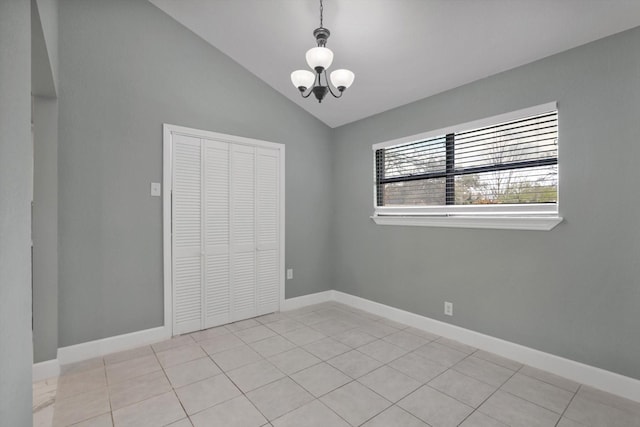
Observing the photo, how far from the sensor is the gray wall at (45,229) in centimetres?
240

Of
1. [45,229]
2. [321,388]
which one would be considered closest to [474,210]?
[321,388]

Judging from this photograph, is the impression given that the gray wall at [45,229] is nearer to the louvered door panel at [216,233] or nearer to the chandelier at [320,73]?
the louvered door panel at [216,233]

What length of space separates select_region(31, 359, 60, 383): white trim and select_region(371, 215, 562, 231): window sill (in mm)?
3301

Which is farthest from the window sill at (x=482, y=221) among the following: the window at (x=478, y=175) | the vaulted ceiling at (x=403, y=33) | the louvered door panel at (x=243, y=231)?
the louvered door panel at (x=243, y=231)

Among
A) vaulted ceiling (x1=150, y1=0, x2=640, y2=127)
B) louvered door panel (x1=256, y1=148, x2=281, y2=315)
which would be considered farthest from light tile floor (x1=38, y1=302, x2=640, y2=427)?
vaulted ceiling (x1=150, y1=0, x2=640, y2=127)

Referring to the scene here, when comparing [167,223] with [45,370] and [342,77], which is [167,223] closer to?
[45,370]

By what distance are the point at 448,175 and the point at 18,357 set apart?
328 centimetres

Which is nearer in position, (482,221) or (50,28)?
(50,28)

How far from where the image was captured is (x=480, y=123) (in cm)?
288

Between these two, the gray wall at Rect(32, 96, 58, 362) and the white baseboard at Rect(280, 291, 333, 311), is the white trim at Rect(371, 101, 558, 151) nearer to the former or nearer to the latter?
the white baseboard at Rect(280, 291, 333, 311)

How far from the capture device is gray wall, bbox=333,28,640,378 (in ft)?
7.03

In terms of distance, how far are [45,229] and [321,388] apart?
8.03ft

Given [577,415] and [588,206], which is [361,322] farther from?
[588,206]

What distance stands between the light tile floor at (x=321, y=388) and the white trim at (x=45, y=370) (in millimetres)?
99
